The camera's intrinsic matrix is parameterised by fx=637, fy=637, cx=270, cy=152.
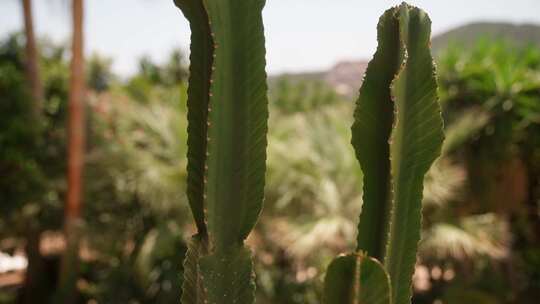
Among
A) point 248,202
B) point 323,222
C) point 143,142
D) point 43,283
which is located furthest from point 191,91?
point 43,283

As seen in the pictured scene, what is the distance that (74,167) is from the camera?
873 centimetres

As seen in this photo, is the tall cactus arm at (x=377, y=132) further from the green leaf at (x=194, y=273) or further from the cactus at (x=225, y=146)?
the green leaf at (x=194, y=273)

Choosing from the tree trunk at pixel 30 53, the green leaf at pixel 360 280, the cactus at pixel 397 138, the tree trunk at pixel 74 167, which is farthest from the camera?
the tree trunk at pixel 30 53

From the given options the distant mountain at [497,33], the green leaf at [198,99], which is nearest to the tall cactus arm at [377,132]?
the green leaf at [198,99]

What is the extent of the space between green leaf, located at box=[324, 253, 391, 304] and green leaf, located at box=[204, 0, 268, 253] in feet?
0.95

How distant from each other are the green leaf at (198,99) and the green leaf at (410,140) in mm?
504

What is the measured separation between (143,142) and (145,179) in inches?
31.2

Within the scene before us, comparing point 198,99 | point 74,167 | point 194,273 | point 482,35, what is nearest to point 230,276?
point 194,273

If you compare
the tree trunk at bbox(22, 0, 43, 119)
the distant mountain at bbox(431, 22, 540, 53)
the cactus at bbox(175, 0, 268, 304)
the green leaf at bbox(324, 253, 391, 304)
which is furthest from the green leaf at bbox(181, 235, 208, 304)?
the tree trunk at bbox(22, 0, 43, 119)

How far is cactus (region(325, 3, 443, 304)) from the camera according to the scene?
1.75 m

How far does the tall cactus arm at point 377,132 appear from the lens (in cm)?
175

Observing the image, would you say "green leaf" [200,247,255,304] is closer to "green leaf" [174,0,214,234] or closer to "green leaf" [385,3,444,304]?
"green leaf" [174,0,214,234]

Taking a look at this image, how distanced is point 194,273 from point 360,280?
0.45m

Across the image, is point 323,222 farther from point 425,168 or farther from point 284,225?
point 425,168
